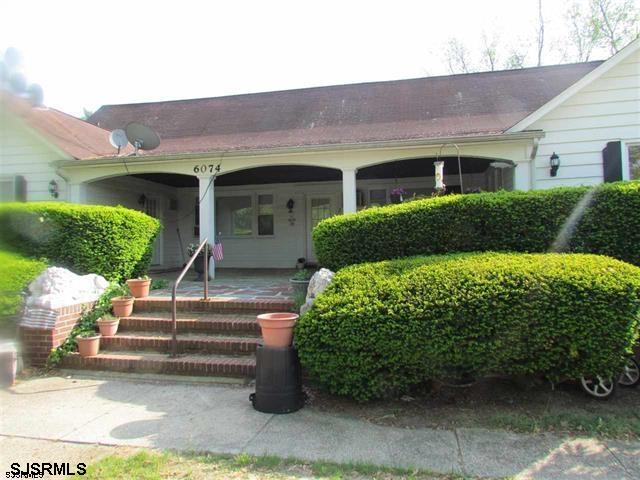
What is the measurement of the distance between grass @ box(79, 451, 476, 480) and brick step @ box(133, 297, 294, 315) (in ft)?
9.20

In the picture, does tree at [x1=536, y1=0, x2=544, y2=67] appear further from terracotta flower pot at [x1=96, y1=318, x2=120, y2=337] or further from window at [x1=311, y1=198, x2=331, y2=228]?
terracotta flower pot at [x1=96, y1=318, x2=120, y2=337]

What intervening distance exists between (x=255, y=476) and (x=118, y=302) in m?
3.96

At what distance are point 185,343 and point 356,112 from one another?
735cm

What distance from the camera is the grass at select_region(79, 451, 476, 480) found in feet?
9.78

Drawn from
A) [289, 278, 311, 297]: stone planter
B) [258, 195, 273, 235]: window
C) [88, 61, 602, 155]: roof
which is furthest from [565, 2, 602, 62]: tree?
[289, 278, 311, 297]: stone planter

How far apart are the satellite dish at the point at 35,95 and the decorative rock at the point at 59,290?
5051 mm

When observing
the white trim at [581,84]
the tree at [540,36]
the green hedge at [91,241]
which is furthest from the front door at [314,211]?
the tree at [540,36]

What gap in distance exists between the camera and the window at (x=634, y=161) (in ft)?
24.9

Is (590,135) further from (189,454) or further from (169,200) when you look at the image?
(169,200)

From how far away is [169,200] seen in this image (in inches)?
505

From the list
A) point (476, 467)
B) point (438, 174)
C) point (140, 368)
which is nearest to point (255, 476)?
point (476, 467)

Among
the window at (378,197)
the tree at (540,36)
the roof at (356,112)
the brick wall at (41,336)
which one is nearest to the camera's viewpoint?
the brick wall at (41,336)

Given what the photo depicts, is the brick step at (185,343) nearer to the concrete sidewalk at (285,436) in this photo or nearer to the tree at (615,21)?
the concrete sidewalk at (285,436)

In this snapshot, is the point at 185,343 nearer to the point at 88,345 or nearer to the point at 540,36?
the point at 88,345
